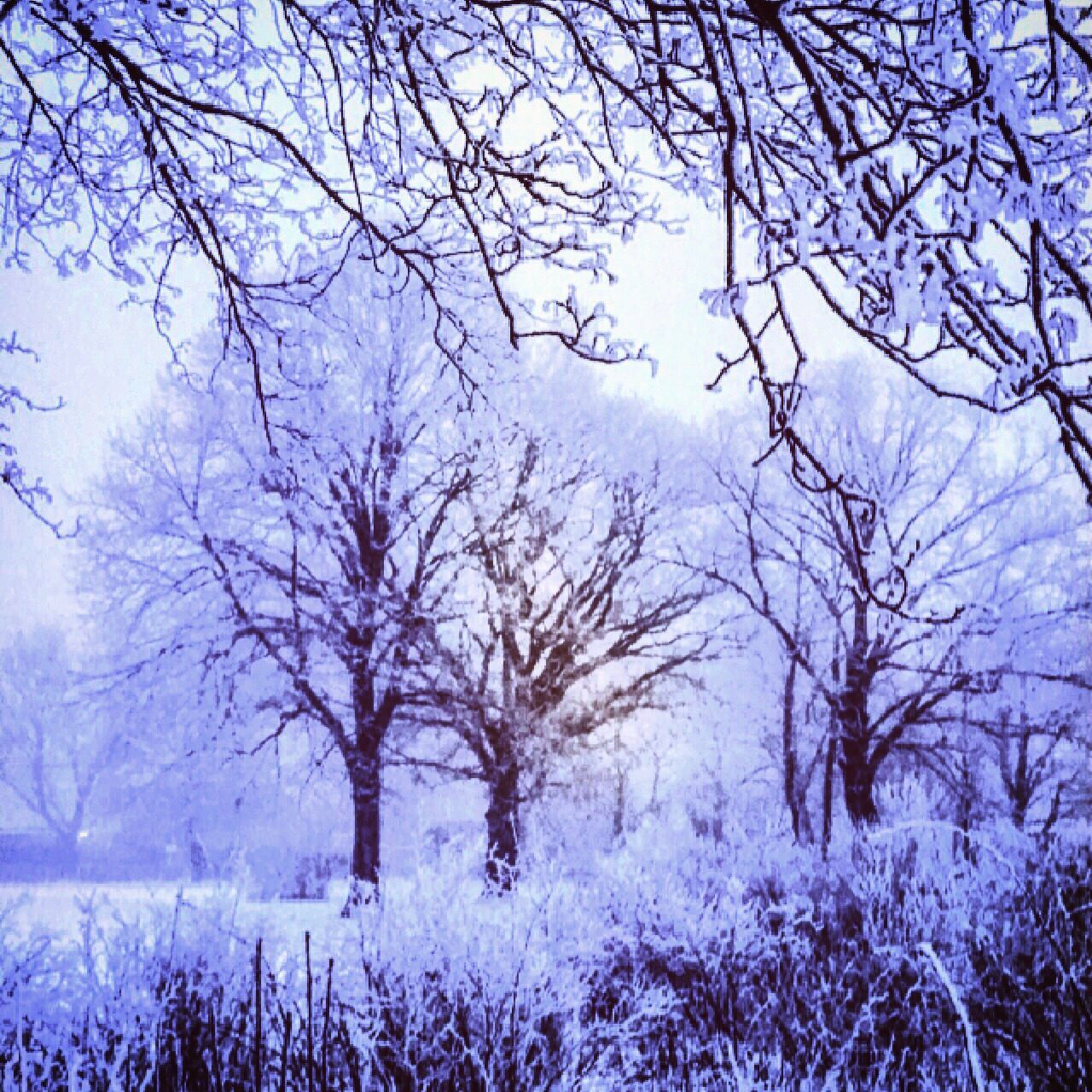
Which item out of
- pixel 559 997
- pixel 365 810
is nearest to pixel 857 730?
pixel 365 810

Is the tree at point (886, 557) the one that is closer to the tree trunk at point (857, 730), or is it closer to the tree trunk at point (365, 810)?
the tree trunk at point (857, 730)

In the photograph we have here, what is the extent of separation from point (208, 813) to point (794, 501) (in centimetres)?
2169

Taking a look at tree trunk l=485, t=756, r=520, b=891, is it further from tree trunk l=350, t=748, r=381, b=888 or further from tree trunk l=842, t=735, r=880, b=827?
tree trunk l=842, t=735, r=880, b=827

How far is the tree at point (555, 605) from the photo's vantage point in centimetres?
1074

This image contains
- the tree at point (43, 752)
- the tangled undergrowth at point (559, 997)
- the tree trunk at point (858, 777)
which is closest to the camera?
the tangled undergrowth at point (559, 997)

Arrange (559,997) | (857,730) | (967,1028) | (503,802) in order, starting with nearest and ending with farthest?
(967,1028)
(559,997)
(503,802)
(857,730)

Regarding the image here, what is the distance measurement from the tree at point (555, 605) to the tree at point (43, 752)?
1530 centimetres

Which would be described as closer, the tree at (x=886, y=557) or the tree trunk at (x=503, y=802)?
the tree trunk at (x=503, y=802)

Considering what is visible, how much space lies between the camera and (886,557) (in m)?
11.2

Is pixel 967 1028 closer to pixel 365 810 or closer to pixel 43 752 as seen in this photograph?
pixel 365 810

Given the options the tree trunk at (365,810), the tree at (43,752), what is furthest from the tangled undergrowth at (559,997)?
the tree at (43,752)

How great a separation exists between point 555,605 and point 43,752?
68.5ft

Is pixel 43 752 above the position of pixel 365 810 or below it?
above

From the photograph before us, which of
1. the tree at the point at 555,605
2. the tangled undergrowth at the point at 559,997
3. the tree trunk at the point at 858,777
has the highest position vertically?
the tree at the point at 555,605
